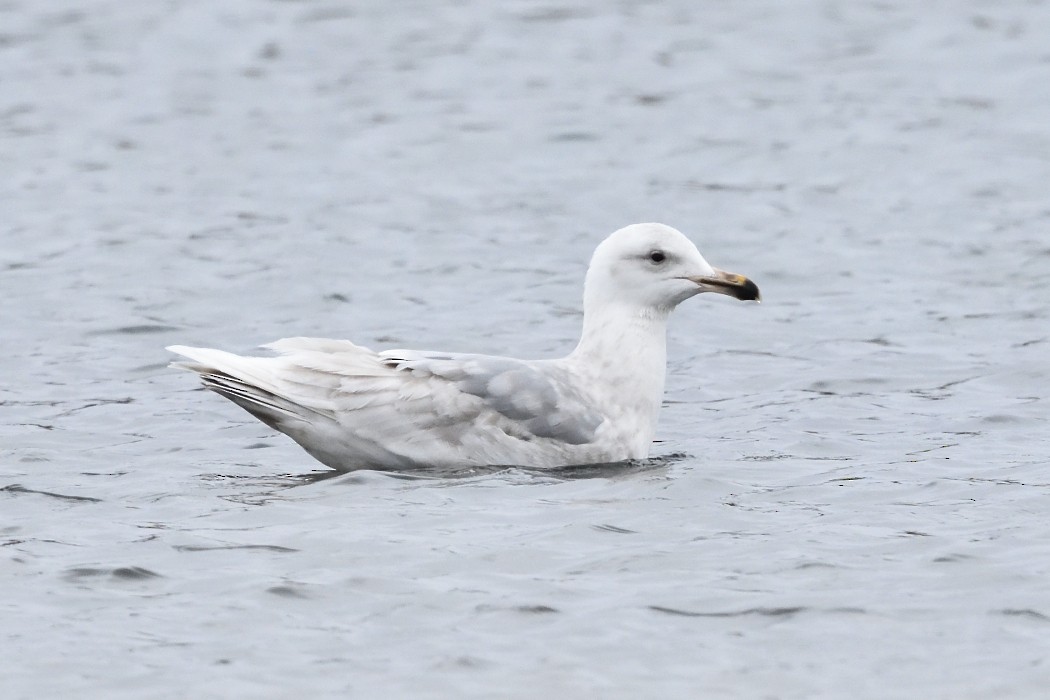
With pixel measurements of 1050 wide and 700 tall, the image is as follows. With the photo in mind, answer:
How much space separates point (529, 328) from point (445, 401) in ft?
13.2

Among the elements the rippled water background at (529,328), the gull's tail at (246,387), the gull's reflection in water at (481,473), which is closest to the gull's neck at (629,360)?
the gull's reflection in water at (481,473)

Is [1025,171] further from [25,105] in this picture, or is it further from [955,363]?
[25,105]

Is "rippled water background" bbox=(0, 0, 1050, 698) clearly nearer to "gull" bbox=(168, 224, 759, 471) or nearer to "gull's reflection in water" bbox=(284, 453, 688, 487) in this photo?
"gull's reflection in water" bbox=(284, 453, 688, 487)

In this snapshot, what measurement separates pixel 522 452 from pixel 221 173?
9.07 meters

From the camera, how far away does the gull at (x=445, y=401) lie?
30.8 ft

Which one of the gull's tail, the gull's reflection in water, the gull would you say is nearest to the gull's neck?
the gull

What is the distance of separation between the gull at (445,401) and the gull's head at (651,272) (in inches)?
0.4

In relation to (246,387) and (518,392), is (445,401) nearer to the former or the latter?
(518,392)

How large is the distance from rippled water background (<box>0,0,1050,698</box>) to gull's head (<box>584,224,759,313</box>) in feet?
2.79

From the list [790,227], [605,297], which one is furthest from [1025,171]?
[605,297]

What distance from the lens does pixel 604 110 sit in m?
19.9

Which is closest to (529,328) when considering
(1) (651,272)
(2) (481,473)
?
(1) (651,272)

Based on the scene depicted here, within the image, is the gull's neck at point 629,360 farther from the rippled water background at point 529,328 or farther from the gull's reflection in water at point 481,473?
the rippled water background at point 529,328

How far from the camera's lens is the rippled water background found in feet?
23.3
